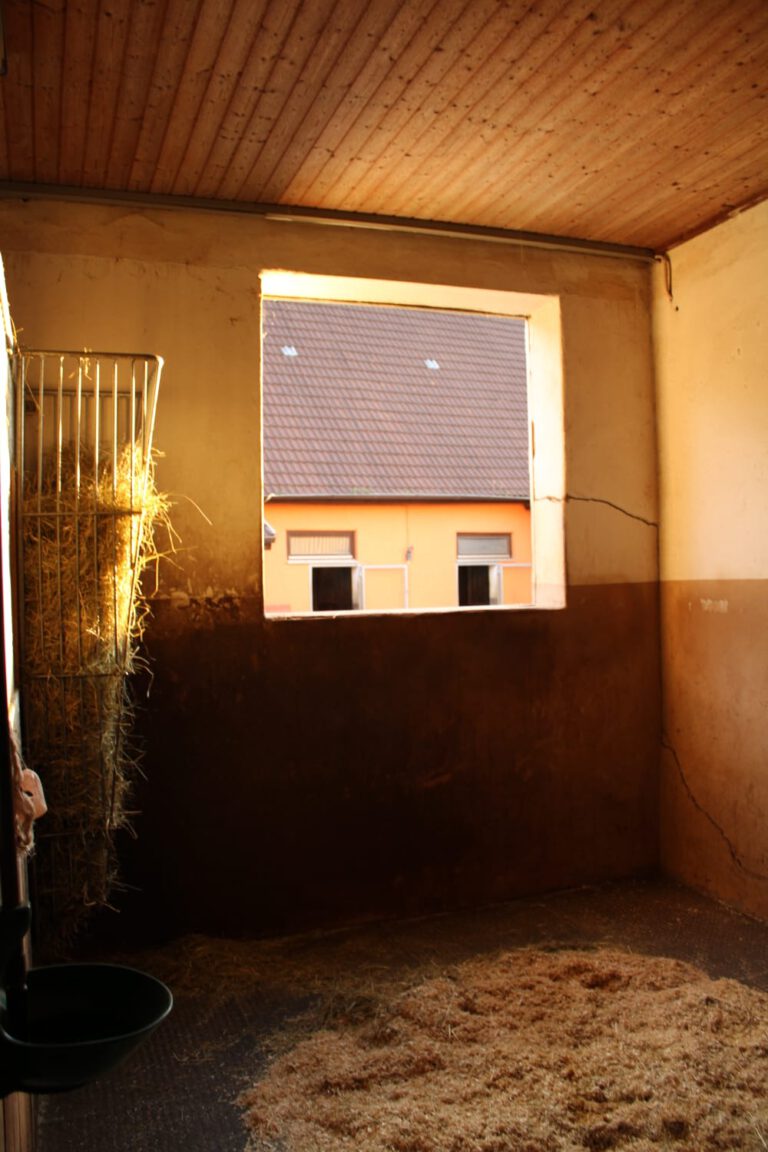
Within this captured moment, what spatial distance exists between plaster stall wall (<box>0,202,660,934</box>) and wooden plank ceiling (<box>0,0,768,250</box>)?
25cm

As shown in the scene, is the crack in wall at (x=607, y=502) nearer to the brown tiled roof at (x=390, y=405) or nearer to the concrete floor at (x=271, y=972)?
the concrete floor at (x=271, y=972)

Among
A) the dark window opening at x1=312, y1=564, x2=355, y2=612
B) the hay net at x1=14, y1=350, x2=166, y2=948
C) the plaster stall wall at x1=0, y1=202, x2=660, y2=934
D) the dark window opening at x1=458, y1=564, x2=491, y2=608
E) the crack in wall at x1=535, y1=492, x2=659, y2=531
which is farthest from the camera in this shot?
the dark window opening at x1=458, y1=564, x2=491, y2=608

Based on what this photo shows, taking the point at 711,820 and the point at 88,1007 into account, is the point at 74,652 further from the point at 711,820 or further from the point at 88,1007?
the point at 711,820

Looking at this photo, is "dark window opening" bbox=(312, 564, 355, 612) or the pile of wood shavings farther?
"dark window opening" bbox=(312, 564, 355, 612)

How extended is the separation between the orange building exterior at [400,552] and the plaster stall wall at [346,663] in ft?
21.8

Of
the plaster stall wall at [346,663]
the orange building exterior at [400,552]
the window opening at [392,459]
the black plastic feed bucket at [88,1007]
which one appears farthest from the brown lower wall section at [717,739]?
the orange building exterior at [400,552]

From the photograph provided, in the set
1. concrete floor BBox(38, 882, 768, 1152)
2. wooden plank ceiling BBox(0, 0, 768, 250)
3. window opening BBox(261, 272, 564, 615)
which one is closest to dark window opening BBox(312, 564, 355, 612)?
window opening BBox(261, 272, 564, 615)

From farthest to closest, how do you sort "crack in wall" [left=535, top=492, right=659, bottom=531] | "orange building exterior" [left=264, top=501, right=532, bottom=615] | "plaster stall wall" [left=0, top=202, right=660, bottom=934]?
"orange building exterior" [left=264, top=501, right=532, bottom=615], "crack in wall" [left=535, top=492, right=659, bottom=531], "plaster stall wall" [left=0, top=202, right=660, bottom=934]

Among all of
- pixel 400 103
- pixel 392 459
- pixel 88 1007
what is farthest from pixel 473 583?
pixel 88 1007

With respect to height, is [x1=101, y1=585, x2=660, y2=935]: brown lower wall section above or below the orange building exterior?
below

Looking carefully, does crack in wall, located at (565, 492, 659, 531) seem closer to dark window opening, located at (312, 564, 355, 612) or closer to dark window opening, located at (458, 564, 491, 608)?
dark window opening, located at (312, 564, 355, 612)

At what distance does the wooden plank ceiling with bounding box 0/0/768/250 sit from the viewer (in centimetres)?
222

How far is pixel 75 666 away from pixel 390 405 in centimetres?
843

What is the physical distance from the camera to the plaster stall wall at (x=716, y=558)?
334cm
